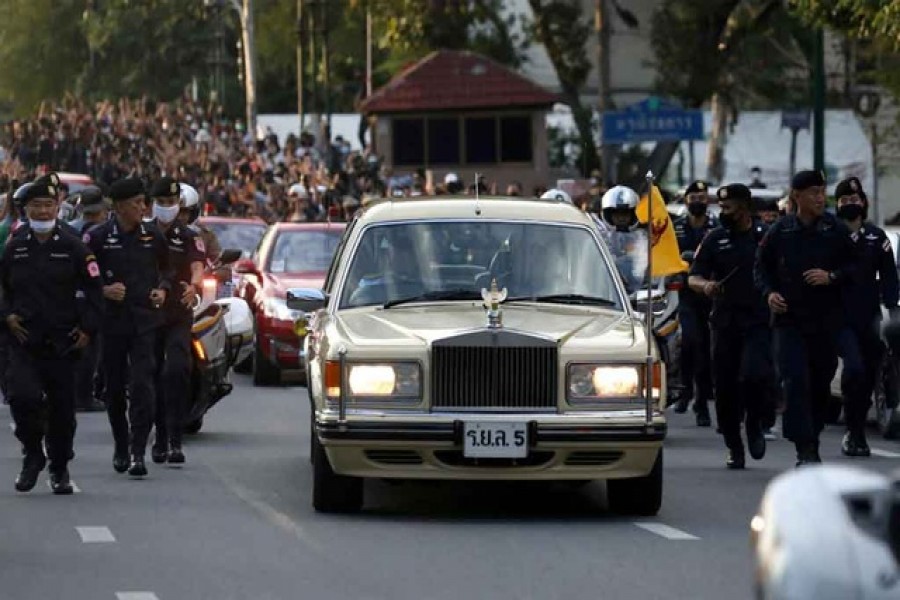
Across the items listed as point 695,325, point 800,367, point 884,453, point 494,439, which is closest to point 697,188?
point 695,325

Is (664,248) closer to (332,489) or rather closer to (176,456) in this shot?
(176,456)

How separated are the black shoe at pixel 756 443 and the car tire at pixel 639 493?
2.85 m

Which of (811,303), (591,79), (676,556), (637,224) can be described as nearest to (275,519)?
(676,556)

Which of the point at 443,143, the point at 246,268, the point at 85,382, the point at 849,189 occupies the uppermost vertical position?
the point at 849,189

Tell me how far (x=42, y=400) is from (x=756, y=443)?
4.50m

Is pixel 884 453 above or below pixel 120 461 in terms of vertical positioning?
below

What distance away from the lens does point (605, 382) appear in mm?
13016

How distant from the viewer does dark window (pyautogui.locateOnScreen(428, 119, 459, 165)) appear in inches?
2719

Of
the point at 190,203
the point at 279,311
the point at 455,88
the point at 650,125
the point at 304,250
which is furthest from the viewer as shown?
the point at 455,88

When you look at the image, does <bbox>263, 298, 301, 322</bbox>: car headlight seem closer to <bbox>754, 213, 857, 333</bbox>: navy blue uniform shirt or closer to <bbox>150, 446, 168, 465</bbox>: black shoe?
<bbox>150, 446, 168, 465</bbox>: black shoe

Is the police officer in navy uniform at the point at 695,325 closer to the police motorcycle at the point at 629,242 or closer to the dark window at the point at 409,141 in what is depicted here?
the police motorcycle at the point at 629,242

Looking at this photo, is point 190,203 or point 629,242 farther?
point 629,242

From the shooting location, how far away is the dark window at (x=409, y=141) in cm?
6900

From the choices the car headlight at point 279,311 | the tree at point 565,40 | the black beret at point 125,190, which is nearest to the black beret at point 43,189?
→ the black beret at point 125,190
